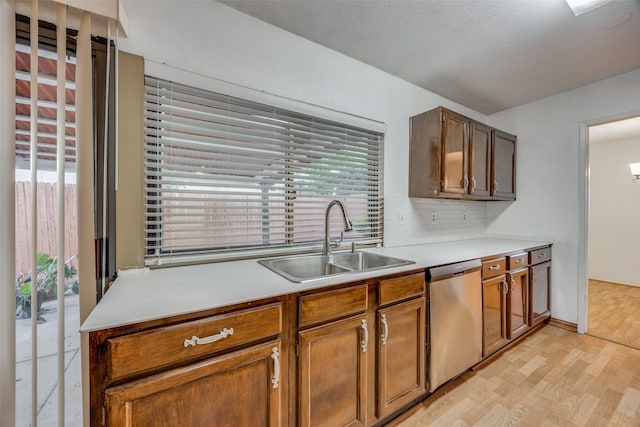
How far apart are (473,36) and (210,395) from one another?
257 cm

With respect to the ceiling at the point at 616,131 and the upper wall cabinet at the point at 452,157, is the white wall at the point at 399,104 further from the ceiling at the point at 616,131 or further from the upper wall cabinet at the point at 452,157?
the ceiling at the point at 616,131

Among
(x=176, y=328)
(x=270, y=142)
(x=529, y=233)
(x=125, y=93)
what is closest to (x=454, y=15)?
(x=270, y=142)

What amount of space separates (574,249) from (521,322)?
3.27 feet

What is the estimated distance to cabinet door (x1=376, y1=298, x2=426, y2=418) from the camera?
144 cm

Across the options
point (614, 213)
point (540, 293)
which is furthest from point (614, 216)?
point (540, 293)

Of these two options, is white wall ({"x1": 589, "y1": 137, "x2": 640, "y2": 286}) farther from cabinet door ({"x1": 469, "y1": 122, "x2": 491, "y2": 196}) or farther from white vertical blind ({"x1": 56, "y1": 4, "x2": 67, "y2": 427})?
white vertical blind ({"x1": 56, "y1": 4, "x2": 67, "y2": 427})

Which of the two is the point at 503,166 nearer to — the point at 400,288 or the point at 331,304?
the point at 400,288

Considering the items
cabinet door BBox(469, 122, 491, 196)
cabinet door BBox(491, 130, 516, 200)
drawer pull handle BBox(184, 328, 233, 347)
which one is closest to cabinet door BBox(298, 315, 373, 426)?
drawer pull handle BBox(184, 328, 233, 347)

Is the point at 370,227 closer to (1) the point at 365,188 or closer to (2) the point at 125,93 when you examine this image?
(1) the point at 365,188

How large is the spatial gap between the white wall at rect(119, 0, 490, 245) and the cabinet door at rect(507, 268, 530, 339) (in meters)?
0.73

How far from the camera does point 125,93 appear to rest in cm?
134

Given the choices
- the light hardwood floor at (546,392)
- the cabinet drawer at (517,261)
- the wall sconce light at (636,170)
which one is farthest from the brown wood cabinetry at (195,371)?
the wall sconce light at (636,170)

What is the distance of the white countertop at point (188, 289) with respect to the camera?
0.89 m

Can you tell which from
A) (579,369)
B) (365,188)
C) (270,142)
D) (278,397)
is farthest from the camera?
(365,188)
